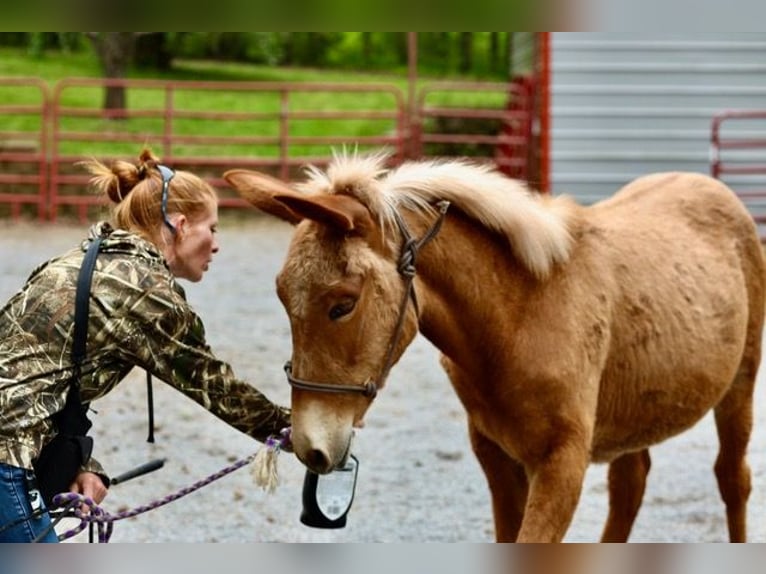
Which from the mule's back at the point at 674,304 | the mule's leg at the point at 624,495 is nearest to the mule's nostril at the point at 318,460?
the mule's back at the point at 674,304

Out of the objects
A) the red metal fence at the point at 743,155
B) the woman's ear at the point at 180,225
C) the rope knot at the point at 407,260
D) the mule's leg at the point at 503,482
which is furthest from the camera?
the red metal fence at the point at 743,155

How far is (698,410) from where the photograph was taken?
4.05 m

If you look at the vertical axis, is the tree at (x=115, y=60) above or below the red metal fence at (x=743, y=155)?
above

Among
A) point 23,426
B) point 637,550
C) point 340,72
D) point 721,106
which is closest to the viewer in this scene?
point 637,550

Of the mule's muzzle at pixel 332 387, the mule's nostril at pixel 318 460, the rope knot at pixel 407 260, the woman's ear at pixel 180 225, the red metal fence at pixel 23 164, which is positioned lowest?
the red metal fence at pixel 23 164

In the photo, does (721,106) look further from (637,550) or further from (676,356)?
(637,550)

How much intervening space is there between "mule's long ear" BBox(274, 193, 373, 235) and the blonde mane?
0.05 meters

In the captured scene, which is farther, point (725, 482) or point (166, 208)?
point (725, 482)

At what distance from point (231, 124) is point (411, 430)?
1820 cm

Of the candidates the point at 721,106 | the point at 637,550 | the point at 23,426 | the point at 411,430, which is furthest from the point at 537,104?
the point at 637,550

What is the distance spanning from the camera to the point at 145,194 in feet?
9.43

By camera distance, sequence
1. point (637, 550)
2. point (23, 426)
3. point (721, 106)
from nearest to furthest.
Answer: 1. point (637, 550)
2. point (23, 426)
3. point (721, 106)

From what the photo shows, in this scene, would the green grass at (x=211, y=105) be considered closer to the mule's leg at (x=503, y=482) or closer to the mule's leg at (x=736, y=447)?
the mule's leg at (x=736, y=447)

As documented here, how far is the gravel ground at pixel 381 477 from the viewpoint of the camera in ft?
17.5
